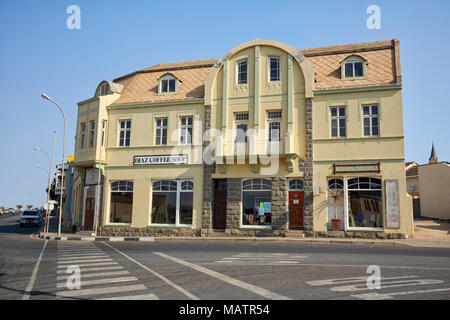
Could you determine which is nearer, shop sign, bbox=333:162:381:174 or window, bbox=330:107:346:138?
shop sign, bbox=333:162:381:174

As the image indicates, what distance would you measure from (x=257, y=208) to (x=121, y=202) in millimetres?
8671

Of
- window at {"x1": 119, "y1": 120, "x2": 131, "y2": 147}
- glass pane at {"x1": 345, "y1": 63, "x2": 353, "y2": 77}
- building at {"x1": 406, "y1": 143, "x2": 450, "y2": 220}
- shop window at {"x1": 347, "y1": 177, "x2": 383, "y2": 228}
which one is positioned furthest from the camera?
building at {"x1": 406, "y1": 143, "x2": 450, "y2": 220}

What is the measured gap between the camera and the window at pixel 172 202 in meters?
23.3

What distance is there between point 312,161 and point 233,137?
15.3 feet

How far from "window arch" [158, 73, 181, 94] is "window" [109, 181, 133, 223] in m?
6.28

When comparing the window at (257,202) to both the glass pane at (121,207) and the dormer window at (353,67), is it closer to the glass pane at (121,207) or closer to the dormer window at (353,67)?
the glass pane at (121,207)

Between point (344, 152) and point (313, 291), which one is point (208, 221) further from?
point (313, 291)

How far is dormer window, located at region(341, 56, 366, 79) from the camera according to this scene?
21906 mm

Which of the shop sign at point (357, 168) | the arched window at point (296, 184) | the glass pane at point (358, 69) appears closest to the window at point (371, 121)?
the shop sign at point (357, 168)

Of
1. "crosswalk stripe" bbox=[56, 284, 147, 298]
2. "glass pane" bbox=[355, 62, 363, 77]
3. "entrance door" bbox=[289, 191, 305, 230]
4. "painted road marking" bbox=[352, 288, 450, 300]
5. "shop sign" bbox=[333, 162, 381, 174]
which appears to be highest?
"glass pane" bbox=[355, 62, 363, 77]

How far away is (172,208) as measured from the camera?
23625 mm

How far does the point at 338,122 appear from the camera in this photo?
21484 mm

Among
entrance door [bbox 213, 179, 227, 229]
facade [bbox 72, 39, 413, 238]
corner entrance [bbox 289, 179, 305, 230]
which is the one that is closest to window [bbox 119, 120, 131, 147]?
facade [bbox 72, 39, 413, 238]

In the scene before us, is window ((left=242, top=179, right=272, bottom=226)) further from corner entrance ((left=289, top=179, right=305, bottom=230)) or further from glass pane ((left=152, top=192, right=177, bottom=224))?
glass pane ((left=152, top=192, right=177, bottom=224))
